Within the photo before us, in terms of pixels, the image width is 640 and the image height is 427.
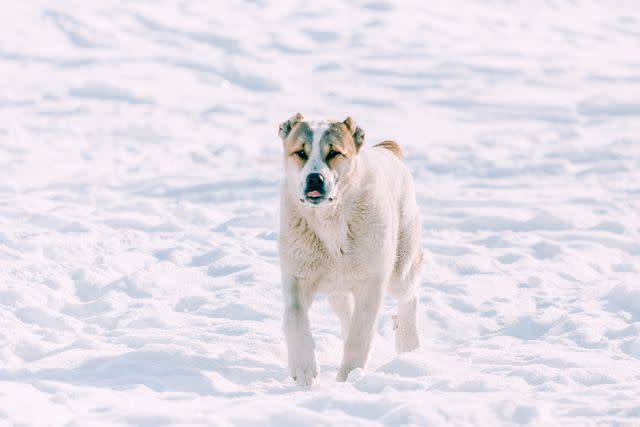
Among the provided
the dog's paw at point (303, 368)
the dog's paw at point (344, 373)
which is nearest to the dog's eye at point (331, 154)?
the dog's paw at point (303, 368)

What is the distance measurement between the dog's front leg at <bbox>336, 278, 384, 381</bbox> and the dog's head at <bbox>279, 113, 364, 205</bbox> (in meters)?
0.52

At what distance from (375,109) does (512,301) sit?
922 cm

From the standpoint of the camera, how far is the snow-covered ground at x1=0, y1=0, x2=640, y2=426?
4.81 m

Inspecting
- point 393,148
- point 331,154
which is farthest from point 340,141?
point 393,148

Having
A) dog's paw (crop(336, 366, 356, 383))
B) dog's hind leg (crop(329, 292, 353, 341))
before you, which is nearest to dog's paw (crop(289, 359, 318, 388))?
dog's paw (crop(336, 366, 356, 383))

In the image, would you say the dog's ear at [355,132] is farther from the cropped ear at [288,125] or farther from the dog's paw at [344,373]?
the dog's paw at [344,373]

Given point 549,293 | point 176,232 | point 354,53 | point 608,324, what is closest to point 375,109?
point 354,53

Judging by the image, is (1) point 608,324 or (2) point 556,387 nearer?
(2) point 556,387

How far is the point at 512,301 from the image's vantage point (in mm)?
7453

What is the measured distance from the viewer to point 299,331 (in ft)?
17.2

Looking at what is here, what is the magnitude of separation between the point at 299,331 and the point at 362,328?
34 centimetres

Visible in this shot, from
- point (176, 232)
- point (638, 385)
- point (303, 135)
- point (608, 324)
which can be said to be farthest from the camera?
point (176, 232)

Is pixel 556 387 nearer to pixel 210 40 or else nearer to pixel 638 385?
pixel 638 385

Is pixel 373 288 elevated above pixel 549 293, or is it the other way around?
pixel 549 293
